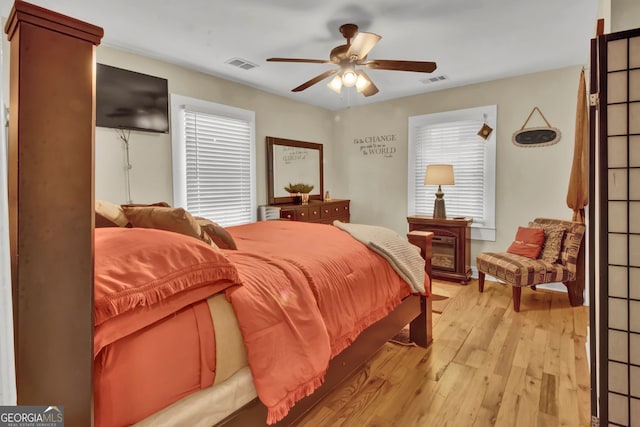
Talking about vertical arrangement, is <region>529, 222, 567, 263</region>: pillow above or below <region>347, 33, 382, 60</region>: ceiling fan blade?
below

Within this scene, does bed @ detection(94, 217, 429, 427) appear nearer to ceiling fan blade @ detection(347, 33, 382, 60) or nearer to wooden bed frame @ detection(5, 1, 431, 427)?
wooden bed frame @ detection(5, 1, 431, 427)

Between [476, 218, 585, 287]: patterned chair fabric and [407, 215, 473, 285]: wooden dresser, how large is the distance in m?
0.72

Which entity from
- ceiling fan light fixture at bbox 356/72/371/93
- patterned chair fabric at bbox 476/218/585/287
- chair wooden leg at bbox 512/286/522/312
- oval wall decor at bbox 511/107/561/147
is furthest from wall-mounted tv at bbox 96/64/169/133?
oval wall decor at bbox 511/107/561/147

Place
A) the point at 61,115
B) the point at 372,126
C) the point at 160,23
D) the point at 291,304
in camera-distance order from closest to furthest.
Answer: the point at 61,115, the point at 291,304, the point at 160,23, the point at 372,126

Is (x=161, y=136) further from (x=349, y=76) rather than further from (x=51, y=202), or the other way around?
(x=51, y=202)

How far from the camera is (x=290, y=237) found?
240 cm

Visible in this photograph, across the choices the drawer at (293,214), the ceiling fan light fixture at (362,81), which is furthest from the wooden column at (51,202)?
the drawer at (293,214)

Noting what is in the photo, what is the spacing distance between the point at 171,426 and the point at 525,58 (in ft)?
14.0

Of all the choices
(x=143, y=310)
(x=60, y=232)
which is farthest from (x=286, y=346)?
(x=60, y=232)

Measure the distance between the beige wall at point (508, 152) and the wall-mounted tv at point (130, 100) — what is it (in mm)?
3073

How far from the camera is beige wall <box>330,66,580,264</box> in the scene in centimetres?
390

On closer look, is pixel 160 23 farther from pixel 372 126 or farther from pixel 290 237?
pixel 372 126

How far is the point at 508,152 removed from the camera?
13.9 feet

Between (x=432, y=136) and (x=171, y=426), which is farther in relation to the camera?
Result: (x=432, y=136)
